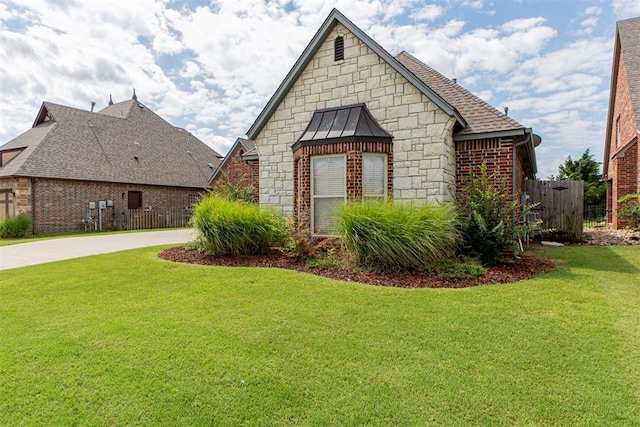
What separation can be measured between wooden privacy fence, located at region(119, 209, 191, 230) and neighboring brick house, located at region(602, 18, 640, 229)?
67.7ft

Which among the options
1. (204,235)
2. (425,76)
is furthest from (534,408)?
(425,76)

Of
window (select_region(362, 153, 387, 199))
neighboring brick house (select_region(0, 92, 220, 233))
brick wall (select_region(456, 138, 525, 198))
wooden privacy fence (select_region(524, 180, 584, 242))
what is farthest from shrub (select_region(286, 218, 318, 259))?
neighboring brick house (select_region(0, 92, 220, 233))

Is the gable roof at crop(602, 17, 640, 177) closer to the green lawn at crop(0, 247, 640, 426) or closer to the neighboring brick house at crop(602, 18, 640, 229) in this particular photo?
the neighboring brick house at crop(602, 18, 640, 229)

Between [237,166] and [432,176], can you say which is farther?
[237,166]

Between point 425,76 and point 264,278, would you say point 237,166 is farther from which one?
point 264,278

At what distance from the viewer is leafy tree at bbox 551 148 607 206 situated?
2931 cm

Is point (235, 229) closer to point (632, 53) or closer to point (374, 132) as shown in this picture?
point (374, 132)

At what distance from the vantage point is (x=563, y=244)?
11.3 metres

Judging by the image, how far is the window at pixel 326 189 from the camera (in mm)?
8914

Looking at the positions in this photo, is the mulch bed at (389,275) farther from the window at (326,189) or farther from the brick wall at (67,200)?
the brick wall at (67,200)

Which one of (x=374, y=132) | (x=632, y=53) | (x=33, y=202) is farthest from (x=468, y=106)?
(x=33, y=202)

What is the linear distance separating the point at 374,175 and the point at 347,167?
2.48ft

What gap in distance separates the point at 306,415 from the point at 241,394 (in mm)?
595

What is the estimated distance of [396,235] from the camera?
652 cm
